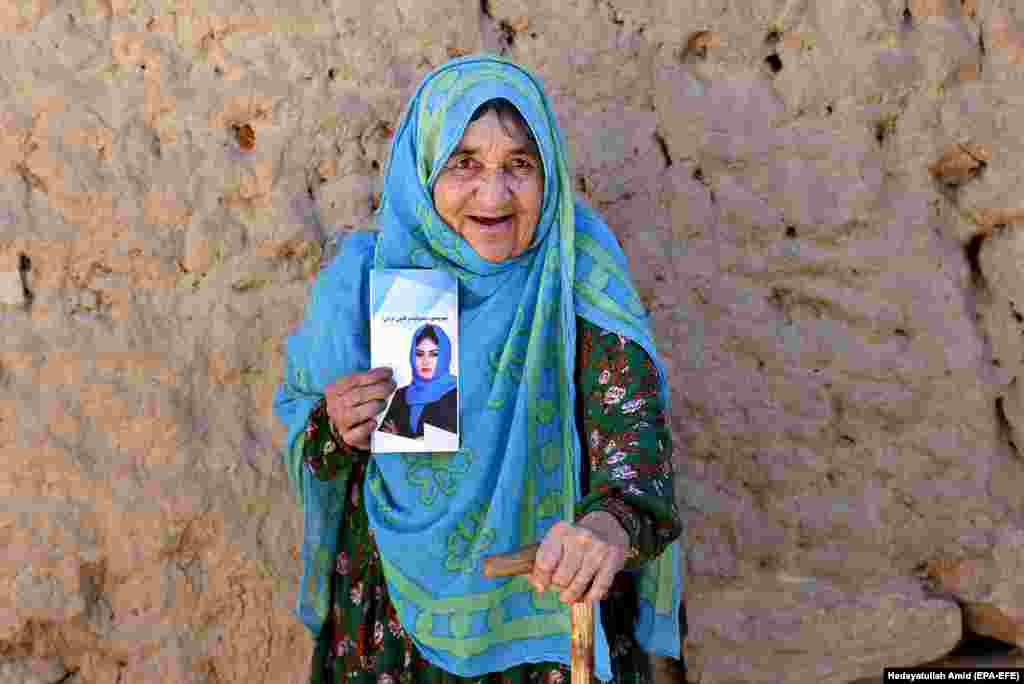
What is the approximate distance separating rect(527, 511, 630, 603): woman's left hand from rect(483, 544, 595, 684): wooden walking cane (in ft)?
0.05

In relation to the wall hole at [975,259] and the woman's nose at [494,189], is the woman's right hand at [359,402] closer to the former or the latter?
the woman's nose at [494,189]

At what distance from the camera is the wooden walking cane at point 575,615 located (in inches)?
63.6

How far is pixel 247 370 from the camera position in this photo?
272 cm

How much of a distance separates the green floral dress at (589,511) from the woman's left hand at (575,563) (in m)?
0.09

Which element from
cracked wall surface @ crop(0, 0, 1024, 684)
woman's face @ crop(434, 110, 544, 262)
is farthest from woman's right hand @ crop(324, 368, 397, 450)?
cracked wall surface @ crop(0, 0, 1024, 684)

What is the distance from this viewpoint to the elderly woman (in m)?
1.97

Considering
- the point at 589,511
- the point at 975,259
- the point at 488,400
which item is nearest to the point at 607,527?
the point at 589,511

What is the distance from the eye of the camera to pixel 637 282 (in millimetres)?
2824

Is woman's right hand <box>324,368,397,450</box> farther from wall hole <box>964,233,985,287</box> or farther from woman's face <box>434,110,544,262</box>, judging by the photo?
wall hole <box>964,233,985,287</box>

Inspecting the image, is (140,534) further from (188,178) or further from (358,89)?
(358,89)

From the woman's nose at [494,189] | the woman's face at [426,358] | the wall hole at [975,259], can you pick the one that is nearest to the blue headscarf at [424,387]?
the woman's face at [426,358]

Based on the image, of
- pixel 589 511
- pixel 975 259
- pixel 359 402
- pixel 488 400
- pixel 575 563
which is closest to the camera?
pixel 575 563

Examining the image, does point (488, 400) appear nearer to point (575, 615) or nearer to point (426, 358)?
point (426, 358)

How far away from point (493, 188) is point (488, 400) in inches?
14.2
